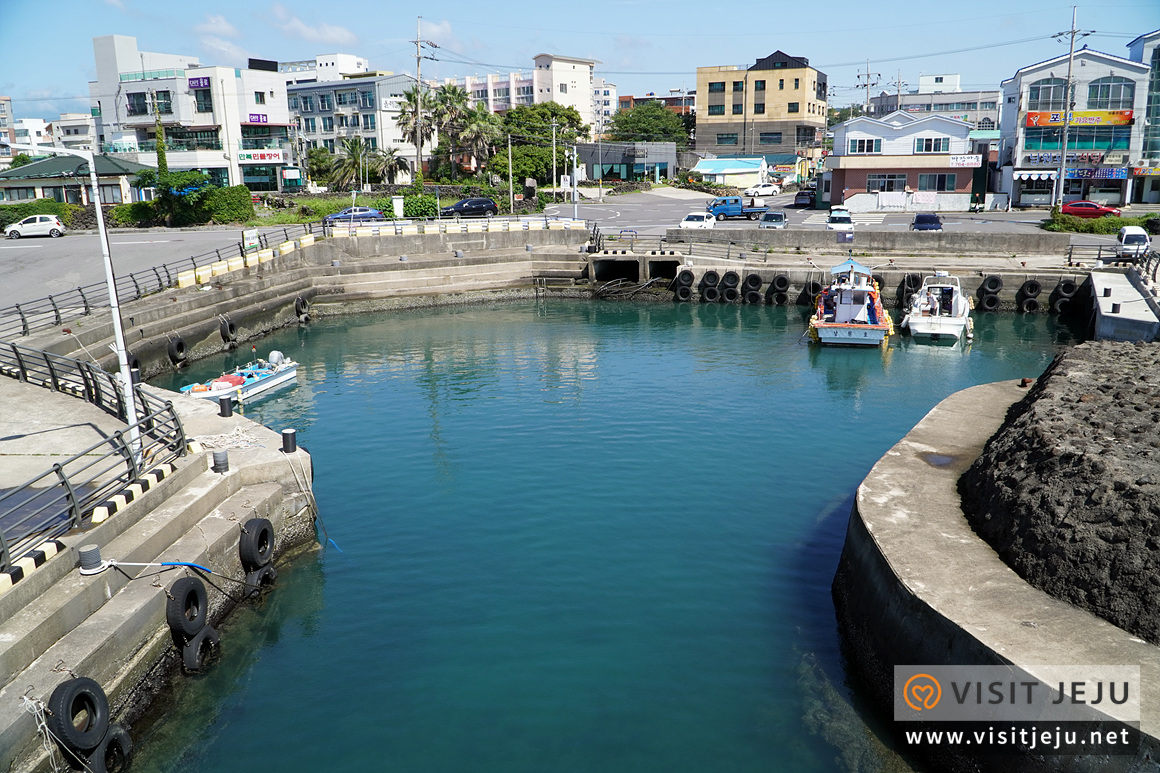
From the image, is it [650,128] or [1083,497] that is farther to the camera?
[650,128]

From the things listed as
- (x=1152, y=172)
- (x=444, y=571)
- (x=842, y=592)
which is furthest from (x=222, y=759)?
(x=1152, y=172)

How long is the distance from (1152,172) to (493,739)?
8797 cm

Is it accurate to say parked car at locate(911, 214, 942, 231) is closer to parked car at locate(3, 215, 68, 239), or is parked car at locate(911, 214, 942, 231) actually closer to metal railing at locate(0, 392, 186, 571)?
metal railing at locate(0, 392, 186, 571)

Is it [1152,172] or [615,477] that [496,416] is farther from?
Answer: [1152,172]

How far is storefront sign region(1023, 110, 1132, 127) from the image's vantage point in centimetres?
7669

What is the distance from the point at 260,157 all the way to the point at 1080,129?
8149cm

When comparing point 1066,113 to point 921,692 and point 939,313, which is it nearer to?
point 939,313

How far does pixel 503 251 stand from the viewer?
53.1 metres

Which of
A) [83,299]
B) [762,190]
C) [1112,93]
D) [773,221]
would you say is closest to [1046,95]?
[1112,93]

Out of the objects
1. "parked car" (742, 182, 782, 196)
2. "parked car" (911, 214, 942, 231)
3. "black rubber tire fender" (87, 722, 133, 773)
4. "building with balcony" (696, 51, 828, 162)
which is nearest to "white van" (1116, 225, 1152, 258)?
"parked car" (911, 214, 942, 231)

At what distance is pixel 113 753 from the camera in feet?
37.0

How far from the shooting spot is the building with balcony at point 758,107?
410 ft

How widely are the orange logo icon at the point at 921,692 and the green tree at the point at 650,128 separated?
124 metres

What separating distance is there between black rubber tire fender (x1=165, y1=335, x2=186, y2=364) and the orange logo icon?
3145 cm
